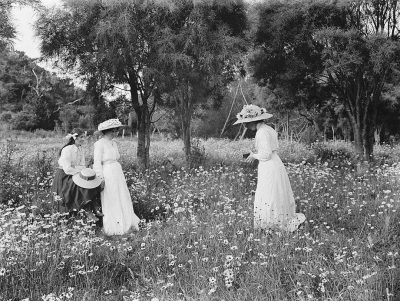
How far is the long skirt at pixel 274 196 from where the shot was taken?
254 inches

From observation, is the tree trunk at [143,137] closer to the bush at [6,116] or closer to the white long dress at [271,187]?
the white long dress at [271,187]

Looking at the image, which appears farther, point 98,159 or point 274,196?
point 98,159

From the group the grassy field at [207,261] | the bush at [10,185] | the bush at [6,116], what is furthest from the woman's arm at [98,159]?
the bush at [6,116]

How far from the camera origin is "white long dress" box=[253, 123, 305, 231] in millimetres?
6473

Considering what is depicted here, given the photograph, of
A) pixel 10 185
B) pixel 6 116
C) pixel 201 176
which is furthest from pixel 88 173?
pixel 6 116

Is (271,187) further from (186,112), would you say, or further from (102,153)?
(186,112)

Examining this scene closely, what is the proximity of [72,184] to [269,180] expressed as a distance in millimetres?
3142

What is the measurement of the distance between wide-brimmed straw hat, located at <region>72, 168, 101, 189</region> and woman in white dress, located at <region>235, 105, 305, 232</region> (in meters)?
2.41

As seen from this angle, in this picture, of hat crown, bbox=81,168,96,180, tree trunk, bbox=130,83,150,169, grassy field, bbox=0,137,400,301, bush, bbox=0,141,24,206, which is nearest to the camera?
grassy field, bbox=0,137,400,301

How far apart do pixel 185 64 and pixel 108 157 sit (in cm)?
606

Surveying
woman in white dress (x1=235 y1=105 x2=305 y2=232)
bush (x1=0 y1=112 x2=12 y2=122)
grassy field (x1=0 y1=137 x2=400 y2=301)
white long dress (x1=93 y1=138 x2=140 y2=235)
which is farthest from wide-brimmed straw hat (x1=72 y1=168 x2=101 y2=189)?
bush (x1=0 y1=112 x2=12 y2=122)

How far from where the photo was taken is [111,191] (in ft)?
22.9

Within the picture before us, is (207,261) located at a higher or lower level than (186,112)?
lower

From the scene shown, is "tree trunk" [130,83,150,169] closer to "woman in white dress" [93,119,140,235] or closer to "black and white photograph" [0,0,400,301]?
"black and white photograph" [0,0,400,301]
